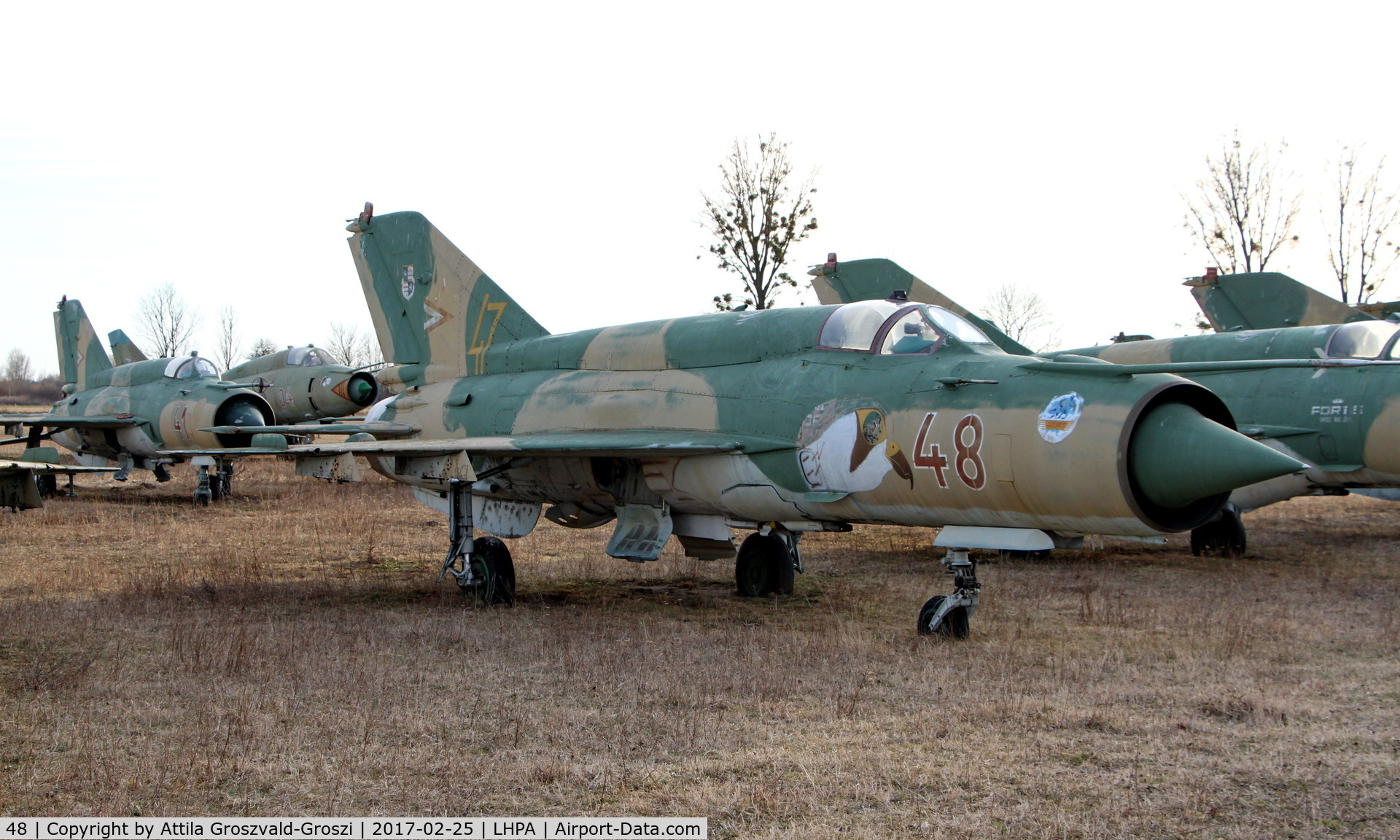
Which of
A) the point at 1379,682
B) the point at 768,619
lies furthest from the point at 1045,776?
the point at 768,619

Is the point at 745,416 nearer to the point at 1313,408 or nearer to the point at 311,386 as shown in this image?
the point at 1313,408

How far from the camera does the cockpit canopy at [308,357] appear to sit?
25.3 m

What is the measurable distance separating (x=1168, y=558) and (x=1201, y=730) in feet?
28.5

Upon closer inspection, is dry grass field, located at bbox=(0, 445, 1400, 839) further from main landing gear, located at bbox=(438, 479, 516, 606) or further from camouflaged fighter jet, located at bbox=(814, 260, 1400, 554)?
camouflaged fighter jet, located at bbox=(814, 260, 1400, 554)

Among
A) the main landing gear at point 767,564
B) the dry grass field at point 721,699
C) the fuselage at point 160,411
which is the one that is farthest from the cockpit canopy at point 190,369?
the main landing gear at point 767,564

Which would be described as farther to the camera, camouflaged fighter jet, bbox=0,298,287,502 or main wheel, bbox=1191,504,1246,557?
camouflaged fighter jet, bbox=0,298,287,502

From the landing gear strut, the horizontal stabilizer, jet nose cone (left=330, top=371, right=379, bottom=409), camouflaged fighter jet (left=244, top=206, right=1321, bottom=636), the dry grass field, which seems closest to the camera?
the dry grass field

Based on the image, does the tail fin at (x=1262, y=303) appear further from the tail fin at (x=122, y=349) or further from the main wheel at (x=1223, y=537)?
the tail fin at (x=122, y=349)

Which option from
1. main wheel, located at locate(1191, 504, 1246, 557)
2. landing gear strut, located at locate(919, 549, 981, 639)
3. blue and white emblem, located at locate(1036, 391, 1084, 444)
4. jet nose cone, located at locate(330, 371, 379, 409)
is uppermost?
jet nose cone, located at locate(330, 371, 379, 409)

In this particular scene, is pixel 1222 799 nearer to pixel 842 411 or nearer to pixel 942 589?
pixel 842 411

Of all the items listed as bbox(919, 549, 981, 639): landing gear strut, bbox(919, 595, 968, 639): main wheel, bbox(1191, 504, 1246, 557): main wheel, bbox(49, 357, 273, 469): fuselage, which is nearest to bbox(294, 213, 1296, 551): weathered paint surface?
bbox(919, 549, 981, 639): landing gear strut

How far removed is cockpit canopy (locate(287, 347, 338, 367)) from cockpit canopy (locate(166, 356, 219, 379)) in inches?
76.2

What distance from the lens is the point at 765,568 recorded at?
11391 mm

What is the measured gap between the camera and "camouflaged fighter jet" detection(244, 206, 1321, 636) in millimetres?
7418
